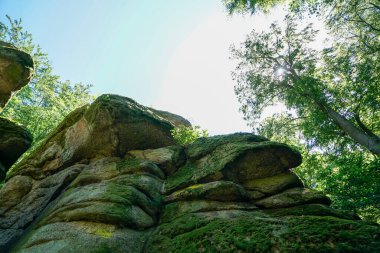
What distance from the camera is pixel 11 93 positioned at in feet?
50.9

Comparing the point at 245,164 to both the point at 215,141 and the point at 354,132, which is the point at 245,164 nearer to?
the point at 215,141

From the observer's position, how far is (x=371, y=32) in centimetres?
1759

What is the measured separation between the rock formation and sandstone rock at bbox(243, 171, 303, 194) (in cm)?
1152

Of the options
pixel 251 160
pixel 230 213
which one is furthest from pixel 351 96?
pixel 230 213

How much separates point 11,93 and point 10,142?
3.59 m

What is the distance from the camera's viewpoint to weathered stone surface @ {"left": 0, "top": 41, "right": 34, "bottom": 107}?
14.7 m

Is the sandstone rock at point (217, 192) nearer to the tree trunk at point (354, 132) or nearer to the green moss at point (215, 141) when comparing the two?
the green moss at point (215, 141)

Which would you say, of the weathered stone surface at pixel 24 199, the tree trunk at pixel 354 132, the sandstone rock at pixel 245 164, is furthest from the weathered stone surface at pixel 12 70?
the tree trunk at pixel 354 132

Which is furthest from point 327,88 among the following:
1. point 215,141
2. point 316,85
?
point 215,141

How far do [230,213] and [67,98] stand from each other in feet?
Answer: 82.0

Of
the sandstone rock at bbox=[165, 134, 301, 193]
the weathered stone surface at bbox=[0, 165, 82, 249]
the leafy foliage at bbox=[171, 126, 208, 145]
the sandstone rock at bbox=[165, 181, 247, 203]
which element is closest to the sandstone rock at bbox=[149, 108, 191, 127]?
the leafy foliage at bbox=[171, 126, 208, 145]

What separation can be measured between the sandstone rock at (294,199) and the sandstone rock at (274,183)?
376mm

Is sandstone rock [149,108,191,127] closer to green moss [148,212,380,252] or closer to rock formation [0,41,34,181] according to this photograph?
rock formation [0,41,34,181]

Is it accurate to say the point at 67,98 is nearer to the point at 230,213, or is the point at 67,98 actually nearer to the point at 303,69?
the point at 303,69
